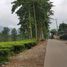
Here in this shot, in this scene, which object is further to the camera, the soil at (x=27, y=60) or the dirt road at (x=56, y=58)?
the dirt road at (x=56, y=58)

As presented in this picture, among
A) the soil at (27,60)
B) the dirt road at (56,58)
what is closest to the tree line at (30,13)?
the dirt road at (56,58)

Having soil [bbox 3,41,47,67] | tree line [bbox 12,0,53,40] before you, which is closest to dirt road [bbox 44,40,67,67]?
soil [bbox 3,41,47,67]

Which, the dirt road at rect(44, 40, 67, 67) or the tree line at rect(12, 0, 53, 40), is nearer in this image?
the dirt road at rect(44, 40, 67, 67)

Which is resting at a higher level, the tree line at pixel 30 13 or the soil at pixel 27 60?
the tree line at pixel 30 13

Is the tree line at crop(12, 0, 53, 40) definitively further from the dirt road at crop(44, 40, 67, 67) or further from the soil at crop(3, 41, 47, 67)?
the soil at crop(3, 41, 47, 67)

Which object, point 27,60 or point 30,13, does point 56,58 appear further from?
point 30,13

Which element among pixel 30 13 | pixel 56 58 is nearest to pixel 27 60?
pixel 56 58

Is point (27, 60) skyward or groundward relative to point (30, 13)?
groundward

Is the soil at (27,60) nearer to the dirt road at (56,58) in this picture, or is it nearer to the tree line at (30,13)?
the dirt road at (56,58)

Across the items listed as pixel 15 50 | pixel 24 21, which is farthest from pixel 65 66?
pixel 24 21

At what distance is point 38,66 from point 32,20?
42651mm

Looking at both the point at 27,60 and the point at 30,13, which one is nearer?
the point at 27,60

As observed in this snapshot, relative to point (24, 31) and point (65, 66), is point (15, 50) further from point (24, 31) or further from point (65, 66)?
point (24, 31)

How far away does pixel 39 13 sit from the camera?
6022cm
